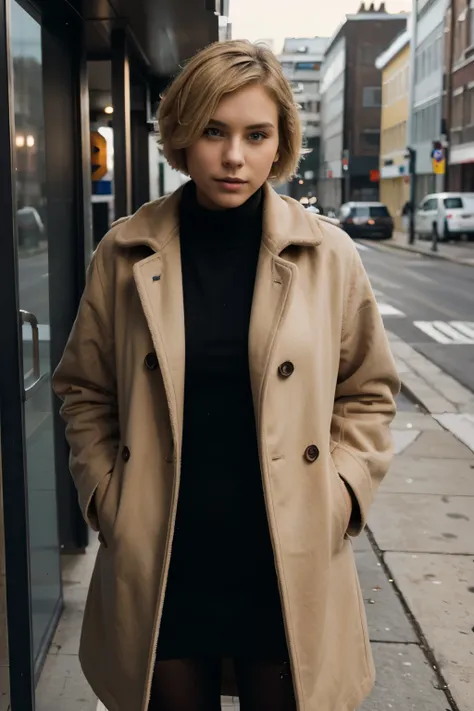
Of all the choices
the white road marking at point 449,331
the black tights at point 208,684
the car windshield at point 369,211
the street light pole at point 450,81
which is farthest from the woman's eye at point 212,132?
the street light pole at point 450,81

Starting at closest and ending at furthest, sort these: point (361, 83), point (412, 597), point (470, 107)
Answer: point (412, 597) → point (470, 107) → point (361, 83)

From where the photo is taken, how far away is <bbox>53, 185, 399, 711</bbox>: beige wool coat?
1.83m

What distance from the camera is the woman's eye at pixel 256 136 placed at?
189 centimetres

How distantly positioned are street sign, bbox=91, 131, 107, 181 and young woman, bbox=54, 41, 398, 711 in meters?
5.31

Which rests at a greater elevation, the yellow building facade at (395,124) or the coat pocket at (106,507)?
the yellow building facade at (395,124)

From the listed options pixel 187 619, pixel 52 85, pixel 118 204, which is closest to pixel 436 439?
pixel 118 204

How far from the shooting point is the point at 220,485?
1.86m

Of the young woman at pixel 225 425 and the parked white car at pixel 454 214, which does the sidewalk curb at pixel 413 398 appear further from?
the parked white car at pixel 454 214

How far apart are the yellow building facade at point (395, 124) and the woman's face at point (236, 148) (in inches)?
2048

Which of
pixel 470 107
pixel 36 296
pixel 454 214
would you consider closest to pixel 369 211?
pixel 454 214

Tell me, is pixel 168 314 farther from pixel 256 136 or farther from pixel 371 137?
pixel 371 137

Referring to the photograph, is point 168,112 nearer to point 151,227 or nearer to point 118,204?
point 151,227

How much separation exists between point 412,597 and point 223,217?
2.79m

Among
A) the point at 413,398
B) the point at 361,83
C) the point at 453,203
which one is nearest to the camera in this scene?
the point at 413,398
